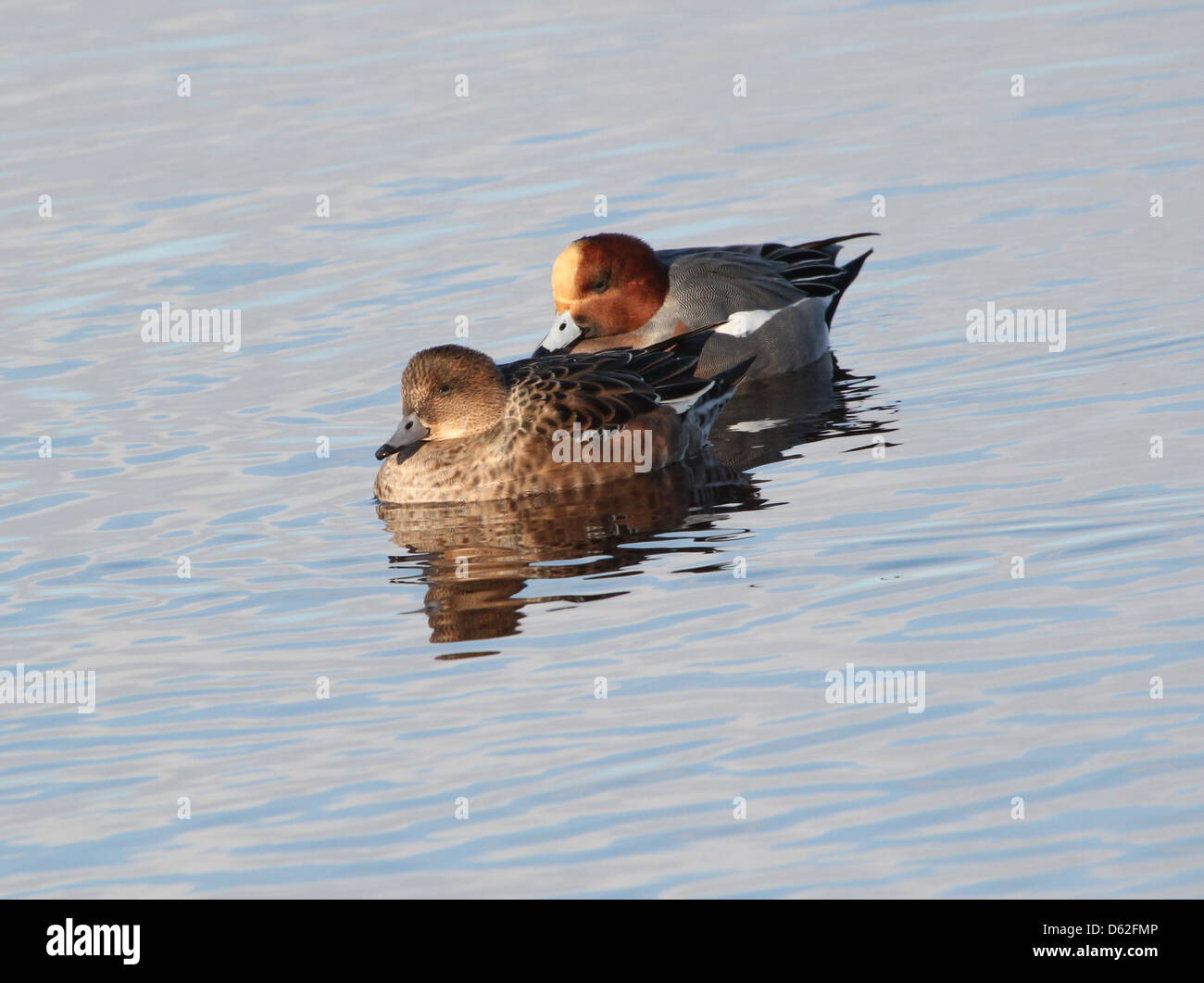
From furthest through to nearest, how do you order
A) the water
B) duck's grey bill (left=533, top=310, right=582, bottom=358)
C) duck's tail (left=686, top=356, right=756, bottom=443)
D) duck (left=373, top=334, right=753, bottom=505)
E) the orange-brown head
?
the orange-brown head < duck's grey bill (left=533, top=310, right=582, bottom=358) < duck's tail (left=686, top=356, right=756, bottom=443) < duck (left=373, top=334, right=753, bottom=505) < the water

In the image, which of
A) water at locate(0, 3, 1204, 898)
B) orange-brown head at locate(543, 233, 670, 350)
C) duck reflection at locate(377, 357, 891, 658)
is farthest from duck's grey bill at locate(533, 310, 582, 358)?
duck reflection at locate(377, 357, 891, 658)

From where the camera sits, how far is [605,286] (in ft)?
44.1

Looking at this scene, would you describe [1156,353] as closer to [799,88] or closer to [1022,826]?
[1022,826]

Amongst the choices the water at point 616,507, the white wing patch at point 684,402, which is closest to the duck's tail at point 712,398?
the white wing patch at point 684,402

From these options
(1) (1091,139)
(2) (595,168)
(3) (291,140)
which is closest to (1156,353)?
(1) (1091,139)

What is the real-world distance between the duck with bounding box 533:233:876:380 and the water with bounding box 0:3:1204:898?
1.33 ft

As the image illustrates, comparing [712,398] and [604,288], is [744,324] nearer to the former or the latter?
[604,288]

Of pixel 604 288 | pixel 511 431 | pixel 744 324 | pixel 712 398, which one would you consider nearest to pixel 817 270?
pixel 744 324

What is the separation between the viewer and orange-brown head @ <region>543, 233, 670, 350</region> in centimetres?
1334

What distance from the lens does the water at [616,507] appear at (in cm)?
680

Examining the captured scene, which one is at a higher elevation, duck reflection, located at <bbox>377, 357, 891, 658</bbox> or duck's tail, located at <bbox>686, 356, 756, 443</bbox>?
duck's tail, located at <bbox>686, 356, 756, 443</bbox>

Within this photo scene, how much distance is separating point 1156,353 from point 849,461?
2.61 metres

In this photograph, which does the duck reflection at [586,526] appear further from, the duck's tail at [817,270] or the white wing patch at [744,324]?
the duck's tail at [817,270]

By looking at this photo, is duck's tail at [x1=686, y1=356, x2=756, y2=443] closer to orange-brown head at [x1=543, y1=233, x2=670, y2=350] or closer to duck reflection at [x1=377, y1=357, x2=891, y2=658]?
duck reflection at [x1=377, y1=357, x2=891, y2=658]
